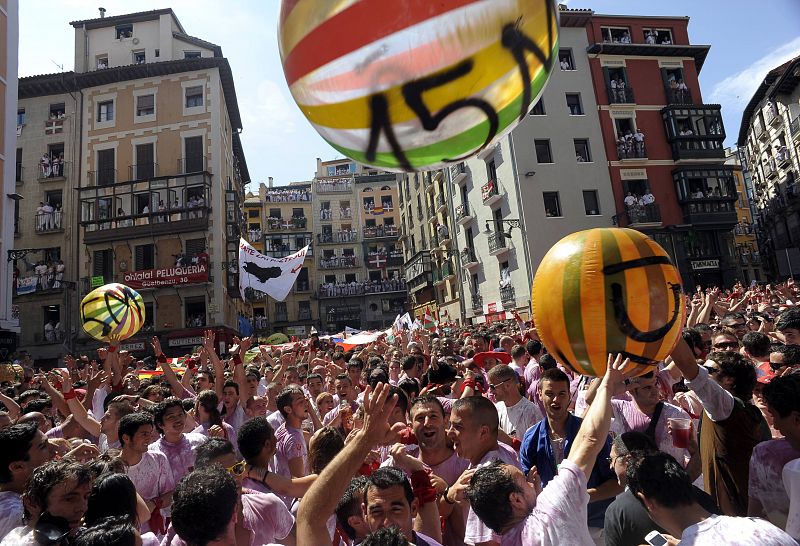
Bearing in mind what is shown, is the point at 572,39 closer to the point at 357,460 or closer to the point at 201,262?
the point at 201,262

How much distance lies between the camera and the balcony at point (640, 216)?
2598cm

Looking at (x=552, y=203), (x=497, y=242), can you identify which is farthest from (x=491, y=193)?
(x=552, y=203)

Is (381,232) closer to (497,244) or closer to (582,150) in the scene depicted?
(497,244)

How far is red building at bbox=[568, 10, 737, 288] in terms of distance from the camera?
2695 cm

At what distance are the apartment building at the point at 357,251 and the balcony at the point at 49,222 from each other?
22546 mm

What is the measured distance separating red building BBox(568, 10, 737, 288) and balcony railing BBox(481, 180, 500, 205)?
19.0ft

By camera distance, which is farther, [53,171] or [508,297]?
[53,171]

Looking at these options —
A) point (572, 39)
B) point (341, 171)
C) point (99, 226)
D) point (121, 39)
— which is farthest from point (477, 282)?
point (341, 171)

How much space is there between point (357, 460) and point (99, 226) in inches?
1215

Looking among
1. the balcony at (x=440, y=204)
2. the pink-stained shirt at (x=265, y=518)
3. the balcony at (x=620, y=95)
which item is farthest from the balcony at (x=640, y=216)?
the pink-stained shirt at (x=265, y=518)

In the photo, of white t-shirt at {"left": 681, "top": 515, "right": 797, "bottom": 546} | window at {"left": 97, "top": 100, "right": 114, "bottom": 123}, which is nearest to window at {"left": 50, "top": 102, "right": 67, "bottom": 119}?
window at {"left": 97, "top": 100, "right": 114, "bottom": 123}

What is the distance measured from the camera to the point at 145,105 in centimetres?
3039

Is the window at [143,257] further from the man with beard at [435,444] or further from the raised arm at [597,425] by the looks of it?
the raised arm at [597,425]

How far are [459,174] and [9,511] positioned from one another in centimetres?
3073
